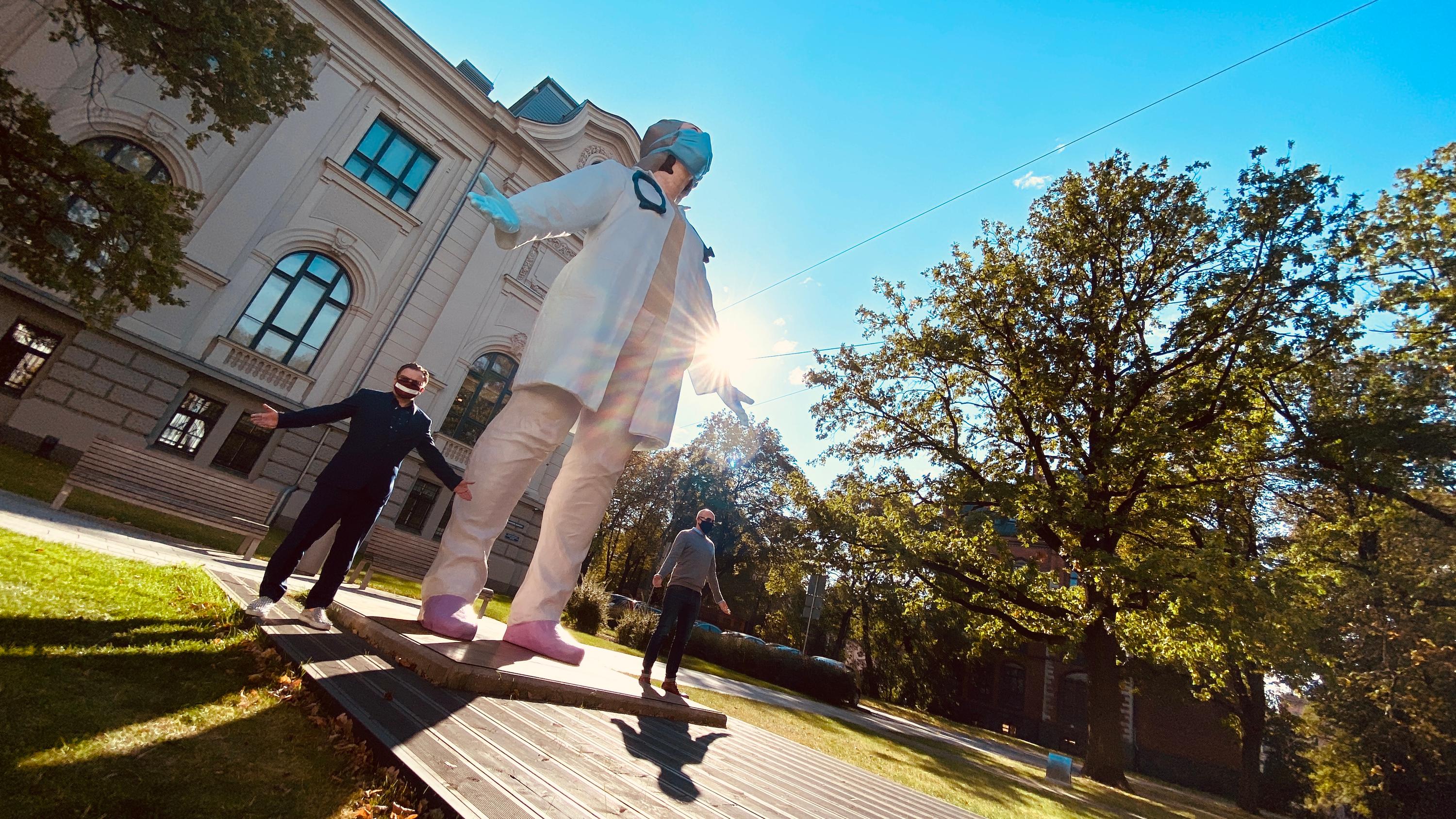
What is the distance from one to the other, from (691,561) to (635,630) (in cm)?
1022

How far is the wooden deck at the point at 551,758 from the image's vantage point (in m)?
1.44

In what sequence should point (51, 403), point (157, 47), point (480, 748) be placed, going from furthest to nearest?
point (51, 403) → point (157, 47) → point (480, 748)

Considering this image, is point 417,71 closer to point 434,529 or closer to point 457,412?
point 457,412

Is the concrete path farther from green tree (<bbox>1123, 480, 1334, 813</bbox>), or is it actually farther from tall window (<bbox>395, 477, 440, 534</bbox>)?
tall window (<bbox>395, 477, 440, 534</bbox>)

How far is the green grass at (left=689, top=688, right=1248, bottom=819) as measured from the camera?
5340 mm

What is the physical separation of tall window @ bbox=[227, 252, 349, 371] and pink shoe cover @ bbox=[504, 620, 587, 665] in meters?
13.7

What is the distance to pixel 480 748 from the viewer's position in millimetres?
1647

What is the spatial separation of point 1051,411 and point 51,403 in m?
19.6

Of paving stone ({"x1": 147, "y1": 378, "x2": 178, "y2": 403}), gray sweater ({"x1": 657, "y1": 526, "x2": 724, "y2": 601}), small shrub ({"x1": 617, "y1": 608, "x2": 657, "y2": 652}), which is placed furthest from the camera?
small shrub ({"x1": 617, "y1": 608, "x2": 657, "y2": 652})

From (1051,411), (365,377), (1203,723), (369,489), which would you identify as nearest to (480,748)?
(369,489)

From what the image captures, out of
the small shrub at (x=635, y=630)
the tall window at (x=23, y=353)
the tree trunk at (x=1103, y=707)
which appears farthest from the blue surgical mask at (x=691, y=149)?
the tall window at (x=23, y=353)

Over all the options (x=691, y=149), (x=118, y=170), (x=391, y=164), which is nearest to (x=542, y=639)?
(x=691, y=149)

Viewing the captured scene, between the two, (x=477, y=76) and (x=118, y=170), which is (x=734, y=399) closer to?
(x=118, y=170)

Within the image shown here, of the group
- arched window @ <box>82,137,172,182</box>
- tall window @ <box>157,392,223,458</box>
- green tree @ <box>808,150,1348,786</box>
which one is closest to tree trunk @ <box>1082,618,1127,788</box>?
green tree @ <box>808,150,1348,786</box>
